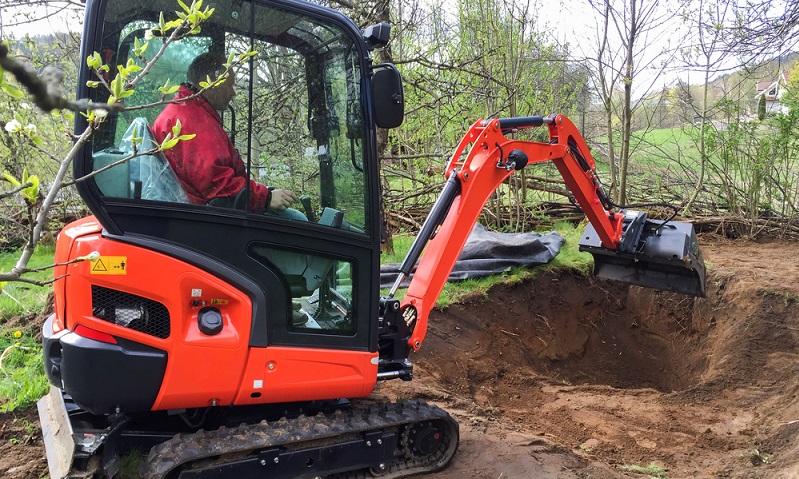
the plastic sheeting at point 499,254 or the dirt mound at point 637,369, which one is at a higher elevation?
the plastic sheeting at point 499,254

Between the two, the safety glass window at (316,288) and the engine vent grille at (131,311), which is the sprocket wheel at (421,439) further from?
the engine vent grille at (131,311)

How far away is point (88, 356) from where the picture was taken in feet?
9.15

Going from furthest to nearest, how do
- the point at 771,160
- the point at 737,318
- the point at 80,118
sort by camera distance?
1. the point at 771,160
2. the point at 737,318
3. the point at 80,118

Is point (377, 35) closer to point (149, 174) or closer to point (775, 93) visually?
point (149, 174)

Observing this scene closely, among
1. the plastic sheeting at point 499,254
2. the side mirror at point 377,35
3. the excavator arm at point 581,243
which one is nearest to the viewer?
the side mirror at point 377,35

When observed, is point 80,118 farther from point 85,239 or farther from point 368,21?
point 368,21

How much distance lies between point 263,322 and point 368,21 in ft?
15.1

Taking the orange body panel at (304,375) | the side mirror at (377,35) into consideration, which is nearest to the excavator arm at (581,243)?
the orange body panel at (304,375)

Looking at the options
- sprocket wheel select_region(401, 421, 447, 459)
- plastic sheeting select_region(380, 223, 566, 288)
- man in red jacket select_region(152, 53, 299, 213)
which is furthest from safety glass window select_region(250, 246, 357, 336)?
plastic sheeting select_region(380, 223, 566, 288)

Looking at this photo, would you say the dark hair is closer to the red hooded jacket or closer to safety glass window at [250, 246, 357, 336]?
the red hooded jacket

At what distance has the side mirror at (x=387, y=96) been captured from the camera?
10.5 ft

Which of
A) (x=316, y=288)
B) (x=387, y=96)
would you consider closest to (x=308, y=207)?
(x=316, y=288)

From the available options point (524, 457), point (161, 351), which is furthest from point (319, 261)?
point (524, 457)

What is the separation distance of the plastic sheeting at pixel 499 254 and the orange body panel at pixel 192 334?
3.66 metres
